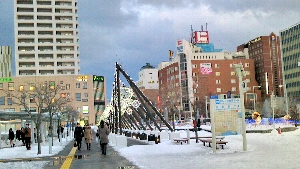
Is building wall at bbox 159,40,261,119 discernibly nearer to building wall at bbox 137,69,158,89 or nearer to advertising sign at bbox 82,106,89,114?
advertising sign at bbox 82,106,89,114

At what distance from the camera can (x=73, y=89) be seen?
384ft

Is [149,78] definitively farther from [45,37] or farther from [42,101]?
[42,101]

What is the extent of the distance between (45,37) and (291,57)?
70681 mm

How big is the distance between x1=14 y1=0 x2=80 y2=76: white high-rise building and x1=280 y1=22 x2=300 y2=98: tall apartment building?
61064 millimetres

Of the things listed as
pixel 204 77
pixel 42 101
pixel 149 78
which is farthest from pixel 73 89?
pixel 42 101

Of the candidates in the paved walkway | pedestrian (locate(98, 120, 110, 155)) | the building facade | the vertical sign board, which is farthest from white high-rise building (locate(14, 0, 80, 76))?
the vertical sign board

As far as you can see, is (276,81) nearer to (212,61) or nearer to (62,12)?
(212,61)

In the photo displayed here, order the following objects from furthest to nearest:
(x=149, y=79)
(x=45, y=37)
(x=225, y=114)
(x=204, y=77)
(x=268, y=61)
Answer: (x=149, y=79), (x=268, y=61), (x=204, y=77), (x=45, y=37), (x=225, y=114)

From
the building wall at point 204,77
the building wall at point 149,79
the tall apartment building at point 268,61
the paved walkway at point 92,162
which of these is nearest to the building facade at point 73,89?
the building wall at point 204,77

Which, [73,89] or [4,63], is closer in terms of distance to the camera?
[4,63]

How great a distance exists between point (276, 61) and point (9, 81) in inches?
3304

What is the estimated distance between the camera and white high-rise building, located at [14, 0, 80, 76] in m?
116

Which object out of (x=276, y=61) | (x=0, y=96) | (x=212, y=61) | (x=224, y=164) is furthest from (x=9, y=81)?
(x=224, y=164)

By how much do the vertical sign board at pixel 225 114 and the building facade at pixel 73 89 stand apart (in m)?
91.1
